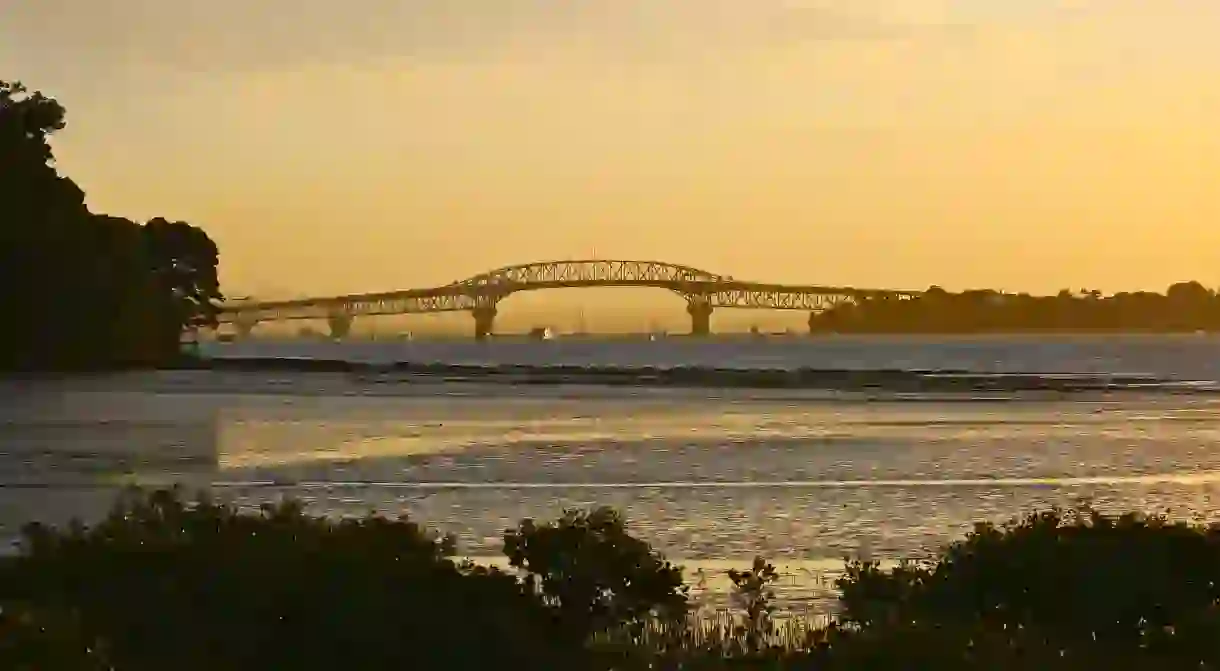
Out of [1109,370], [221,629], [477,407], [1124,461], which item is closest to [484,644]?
[221,629]

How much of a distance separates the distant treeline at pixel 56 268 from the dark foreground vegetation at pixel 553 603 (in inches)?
2279

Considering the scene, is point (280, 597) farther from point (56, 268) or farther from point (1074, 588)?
point (56, 268)

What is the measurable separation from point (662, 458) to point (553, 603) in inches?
779

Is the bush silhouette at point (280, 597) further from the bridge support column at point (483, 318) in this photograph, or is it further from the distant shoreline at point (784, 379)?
the bridge support column at point (483, 318)

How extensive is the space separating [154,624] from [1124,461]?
81.3 ft

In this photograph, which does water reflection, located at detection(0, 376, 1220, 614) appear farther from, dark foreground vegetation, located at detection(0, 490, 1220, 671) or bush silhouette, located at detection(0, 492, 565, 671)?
bush silhouette, located at detection(0, 492, 565, 671)

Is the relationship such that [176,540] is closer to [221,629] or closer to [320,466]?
[221,629]

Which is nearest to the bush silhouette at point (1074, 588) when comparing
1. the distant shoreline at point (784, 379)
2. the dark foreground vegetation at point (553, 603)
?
the dark foreground vegetation at point (553, 603)

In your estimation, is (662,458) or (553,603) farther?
(662,458)

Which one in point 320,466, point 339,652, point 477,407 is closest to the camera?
point 339,652

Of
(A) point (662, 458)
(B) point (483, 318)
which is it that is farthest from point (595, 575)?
(B) point (483, 318)

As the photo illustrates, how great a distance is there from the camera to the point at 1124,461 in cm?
3177

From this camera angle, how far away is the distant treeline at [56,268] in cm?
6762

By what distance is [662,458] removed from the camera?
31125 mm
